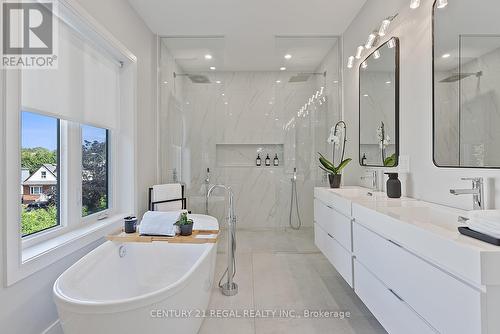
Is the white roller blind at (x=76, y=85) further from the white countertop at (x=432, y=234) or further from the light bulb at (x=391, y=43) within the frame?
the light bulb at (x=391, y=43)

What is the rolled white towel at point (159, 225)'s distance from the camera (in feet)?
7.72

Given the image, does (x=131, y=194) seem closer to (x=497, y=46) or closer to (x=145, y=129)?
(x=145, y=129)

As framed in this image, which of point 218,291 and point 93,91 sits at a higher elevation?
point 93,91

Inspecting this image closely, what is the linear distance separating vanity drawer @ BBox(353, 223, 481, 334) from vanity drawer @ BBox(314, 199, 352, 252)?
35 cm

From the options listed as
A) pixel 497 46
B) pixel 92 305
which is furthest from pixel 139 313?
pixel 497 46

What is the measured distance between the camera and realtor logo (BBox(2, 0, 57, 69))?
4.92 ft

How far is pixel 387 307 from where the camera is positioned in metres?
1.62

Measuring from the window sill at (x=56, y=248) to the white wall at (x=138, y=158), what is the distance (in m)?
0.05

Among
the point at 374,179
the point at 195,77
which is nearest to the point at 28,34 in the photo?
the point at 195,77

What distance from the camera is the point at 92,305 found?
50.6 inches

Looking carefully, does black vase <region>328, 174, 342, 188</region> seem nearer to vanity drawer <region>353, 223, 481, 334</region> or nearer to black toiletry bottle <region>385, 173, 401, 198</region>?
black toiletry bottle <region>385, 173, 401, 198</region>

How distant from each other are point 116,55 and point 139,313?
2.48m

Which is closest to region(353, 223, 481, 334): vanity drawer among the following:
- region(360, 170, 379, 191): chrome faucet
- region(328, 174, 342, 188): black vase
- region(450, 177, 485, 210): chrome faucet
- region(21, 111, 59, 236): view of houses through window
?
region(450, 177, 485, 210): chrome faucet

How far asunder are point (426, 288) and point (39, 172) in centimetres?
246
